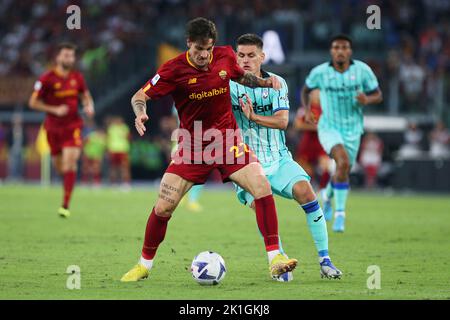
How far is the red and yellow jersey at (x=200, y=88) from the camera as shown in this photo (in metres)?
8.55

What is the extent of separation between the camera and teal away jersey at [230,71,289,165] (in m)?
9.45

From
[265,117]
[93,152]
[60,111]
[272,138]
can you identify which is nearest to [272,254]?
[265,117]

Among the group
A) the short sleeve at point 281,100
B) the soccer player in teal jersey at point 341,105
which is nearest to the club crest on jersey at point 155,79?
the short sleeve at point 281,100

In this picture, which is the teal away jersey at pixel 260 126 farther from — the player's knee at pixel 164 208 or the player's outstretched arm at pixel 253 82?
the player's knee at pixel 164 208

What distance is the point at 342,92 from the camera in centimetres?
1415

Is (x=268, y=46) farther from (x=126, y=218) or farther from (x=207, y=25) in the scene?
(x=207, y=25)

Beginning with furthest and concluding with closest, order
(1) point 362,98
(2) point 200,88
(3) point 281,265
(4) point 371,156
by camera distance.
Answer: (4) point 371,156
(1) point 362,98
(2) point 200,88
(3) point 281,265

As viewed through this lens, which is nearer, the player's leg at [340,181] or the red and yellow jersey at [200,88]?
the red and yellow jersey at [200,88]

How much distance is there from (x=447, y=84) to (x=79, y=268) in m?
19.8

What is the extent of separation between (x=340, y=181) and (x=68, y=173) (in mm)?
4660

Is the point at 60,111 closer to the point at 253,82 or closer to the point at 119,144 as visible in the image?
the point at 253,82

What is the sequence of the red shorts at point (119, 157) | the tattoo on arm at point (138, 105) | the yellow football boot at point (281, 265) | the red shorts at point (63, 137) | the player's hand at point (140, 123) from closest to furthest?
the player's hand at point (140, 123) < the yellow football boot at point (281, 265) < the tattoo on arm at point (138, 105) < the red shorts at point (63, 137) < the red shorts at point (119, 157)

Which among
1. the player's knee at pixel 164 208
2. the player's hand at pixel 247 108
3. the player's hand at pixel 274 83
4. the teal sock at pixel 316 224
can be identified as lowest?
the teal sock at pixel 316 224

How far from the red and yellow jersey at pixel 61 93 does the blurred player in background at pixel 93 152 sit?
42.6ft
